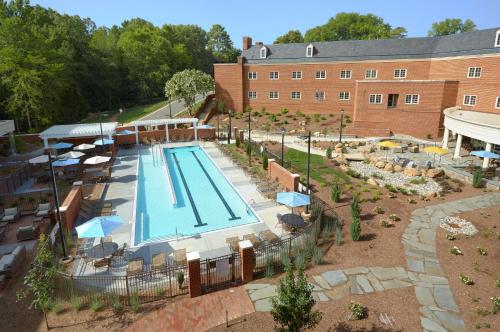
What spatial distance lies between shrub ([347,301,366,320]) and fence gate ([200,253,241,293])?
398 centimetres

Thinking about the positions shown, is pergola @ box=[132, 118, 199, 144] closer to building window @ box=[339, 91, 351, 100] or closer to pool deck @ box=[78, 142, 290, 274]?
pool deck @ box=[78, 142, 290, 274]

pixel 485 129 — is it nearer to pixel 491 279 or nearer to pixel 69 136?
pixel 491 279

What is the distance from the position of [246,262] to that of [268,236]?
10.5 ft

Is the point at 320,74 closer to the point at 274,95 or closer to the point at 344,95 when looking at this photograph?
the point at 344,95

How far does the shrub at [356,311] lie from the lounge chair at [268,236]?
494 centimetres

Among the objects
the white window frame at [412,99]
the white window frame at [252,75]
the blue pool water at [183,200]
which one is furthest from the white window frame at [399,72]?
the blue pool water at [183,200]

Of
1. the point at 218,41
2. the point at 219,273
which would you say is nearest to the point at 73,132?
the point at 219,273

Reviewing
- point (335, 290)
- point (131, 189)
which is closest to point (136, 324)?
point (335, 290)

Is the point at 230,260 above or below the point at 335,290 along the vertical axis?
above

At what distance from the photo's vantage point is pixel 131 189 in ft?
72.5

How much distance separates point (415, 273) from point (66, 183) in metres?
22.0

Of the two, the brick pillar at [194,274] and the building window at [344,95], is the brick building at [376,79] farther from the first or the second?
the brick pillar at [194,274]

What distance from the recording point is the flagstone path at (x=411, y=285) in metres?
9.84

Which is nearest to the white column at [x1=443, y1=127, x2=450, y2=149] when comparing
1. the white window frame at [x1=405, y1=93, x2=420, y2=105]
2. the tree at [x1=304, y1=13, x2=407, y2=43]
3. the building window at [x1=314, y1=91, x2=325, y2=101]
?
the white window frame at [x1=405, y1=93, x2=420, y2=105]
